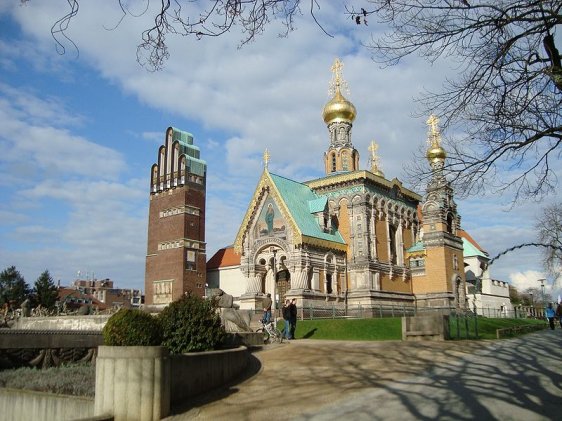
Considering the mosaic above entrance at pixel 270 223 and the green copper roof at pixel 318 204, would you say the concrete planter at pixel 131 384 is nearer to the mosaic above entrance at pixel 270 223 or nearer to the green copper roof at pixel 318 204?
the mosaic above entrance at pixel 270 223

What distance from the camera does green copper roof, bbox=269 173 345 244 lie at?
37.8 m

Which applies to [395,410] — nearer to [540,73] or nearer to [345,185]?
[540,73]

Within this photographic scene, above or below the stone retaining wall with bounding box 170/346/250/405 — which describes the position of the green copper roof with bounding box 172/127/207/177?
above

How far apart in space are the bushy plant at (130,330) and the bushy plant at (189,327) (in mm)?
1582

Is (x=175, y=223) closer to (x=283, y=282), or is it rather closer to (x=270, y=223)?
(x=270, y=223)

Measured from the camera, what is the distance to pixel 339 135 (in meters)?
47.4

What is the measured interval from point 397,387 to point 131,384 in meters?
5.05

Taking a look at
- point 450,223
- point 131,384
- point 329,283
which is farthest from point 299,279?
point 131,384

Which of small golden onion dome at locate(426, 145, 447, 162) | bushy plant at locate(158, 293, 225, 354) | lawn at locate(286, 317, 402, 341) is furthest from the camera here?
lawn at locate(286, 317, 402, 341)

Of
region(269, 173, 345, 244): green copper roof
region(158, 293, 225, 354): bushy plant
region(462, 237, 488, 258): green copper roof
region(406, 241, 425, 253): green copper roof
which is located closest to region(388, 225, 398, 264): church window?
region(406, 241, 425, 253): green copper roof

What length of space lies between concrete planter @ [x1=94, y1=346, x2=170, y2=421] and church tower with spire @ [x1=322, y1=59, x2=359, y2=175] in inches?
1503

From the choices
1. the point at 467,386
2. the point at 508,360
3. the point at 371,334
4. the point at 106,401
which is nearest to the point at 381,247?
the point at 371,334

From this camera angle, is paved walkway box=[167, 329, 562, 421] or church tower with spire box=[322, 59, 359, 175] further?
church tower with spire box=[322, 59, 359, 175]

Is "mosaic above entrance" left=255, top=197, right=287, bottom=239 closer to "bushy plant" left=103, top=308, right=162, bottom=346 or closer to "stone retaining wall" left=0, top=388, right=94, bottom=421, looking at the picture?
"bushy plant" left=103, top=308, right=162, bottom=346
